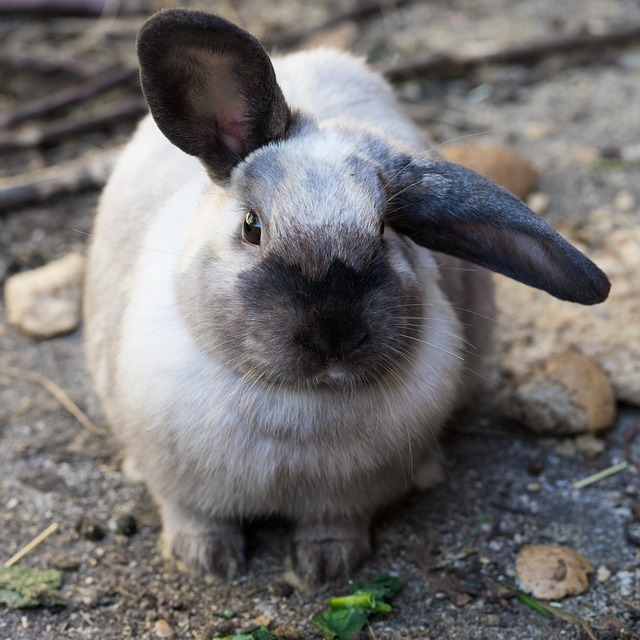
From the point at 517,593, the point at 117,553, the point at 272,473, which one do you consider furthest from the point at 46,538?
the point at 517,593

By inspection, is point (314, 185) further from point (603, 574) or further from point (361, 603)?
point (603, 574)

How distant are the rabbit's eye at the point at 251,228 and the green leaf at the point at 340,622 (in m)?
1.11

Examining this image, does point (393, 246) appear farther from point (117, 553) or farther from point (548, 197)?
point (548, 197)

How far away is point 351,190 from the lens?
2.51m

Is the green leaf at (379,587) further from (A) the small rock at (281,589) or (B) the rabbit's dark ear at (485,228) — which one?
(B) the rabbit's dark ear at (485,228)

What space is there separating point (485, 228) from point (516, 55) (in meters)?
3.44

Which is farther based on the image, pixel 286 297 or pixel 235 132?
pixel 235 132

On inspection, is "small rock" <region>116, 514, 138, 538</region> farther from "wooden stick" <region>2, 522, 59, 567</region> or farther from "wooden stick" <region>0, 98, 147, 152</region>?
"wooden stick" <region>0, 98, 147, 152</region>

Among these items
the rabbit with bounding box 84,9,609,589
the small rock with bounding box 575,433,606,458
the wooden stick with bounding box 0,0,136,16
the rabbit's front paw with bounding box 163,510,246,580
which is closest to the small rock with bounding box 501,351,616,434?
the small rock with bounding box 575,433,606,458

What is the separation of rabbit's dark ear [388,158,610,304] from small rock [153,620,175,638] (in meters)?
1.28

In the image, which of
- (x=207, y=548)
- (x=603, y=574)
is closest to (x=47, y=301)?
(x=207, y=548)

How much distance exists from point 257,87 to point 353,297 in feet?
2.03

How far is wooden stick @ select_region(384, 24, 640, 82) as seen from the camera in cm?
565

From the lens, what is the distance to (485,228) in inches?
106
